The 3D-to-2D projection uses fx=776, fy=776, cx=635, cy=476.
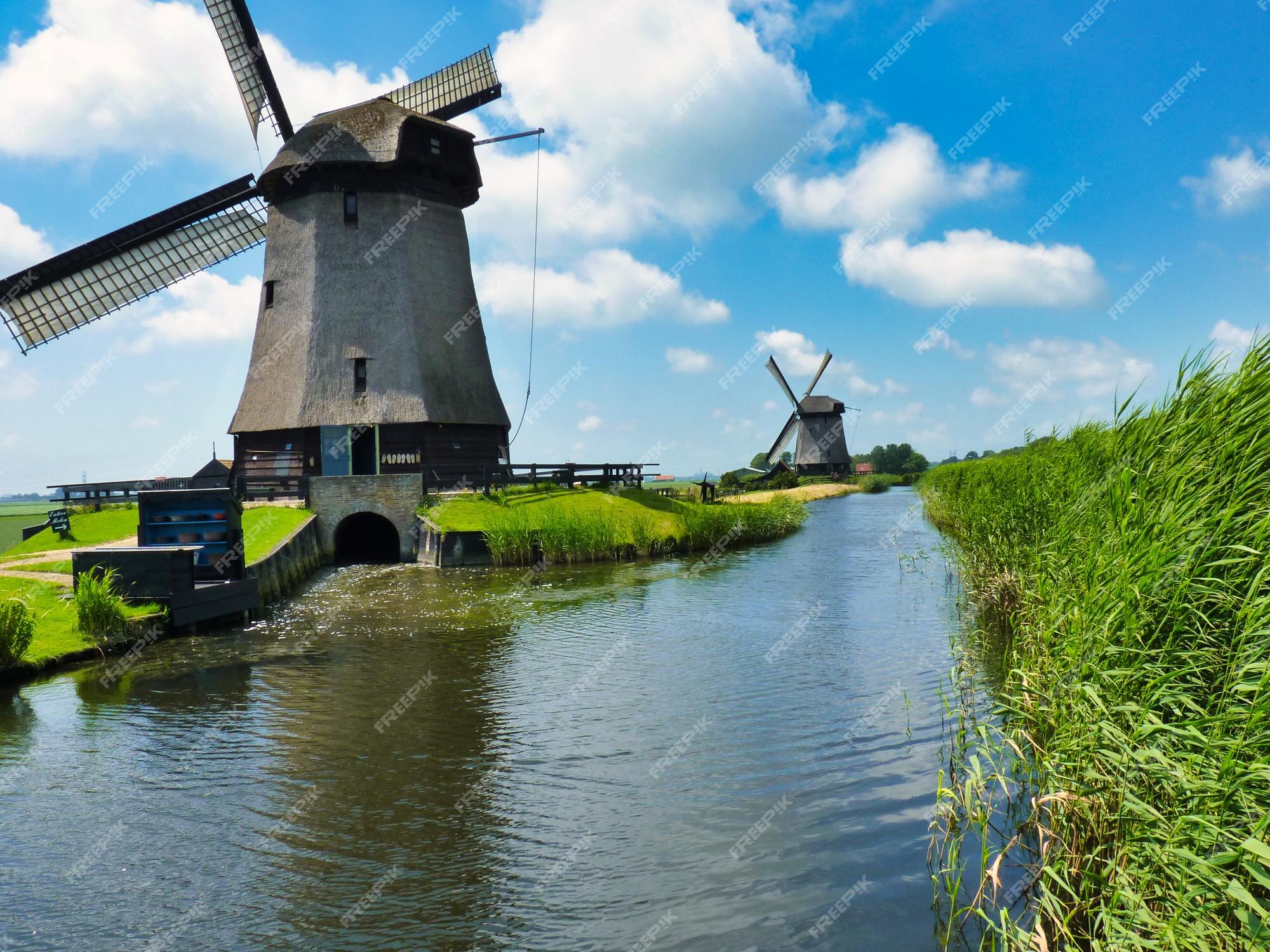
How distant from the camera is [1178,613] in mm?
4516

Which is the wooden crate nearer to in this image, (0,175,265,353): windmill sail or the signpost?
the signpost

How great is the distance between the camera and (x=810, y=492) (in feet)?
190

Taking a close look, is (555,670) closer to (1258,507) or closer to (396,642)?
(396,642)

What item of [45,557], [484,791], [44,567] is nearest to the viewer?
[484,791]

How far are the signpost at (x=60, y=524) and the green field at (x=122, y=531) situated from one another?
138mm

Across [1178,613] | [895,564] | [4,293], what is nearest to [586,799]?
→ [1178,613]

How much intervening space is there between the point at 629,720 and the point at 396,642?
5.73 meters

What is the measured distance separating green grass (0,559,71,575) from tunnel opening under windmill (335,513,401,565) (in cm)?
1006

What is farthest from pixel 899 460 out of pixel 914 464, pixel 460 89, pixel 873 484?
pixel 460 89

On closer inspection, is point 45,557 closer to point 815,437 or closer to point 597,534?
point 597,534

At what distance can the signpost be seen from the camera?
2220 cm

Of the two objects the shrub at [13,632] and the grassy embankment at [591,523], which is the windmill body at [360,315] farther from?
the shrub at [13,632]

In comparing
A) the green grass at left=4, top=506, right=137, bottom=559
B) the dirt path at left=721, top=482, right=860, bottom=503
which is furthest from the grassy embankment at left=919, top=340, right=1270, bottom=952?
the dirt path at left=721, top=482, right=860, bottom=503

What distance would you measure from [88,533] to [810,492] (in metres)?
45.8
